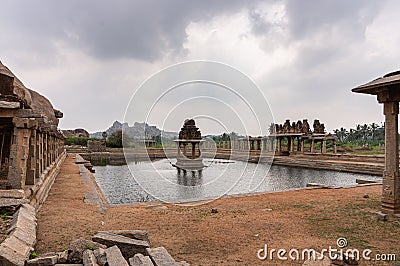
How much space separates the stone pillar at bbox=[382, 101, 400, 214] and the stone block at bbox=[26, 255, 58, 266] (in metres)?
7.43

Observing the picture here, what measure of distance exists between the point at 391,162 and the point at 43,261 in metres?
7.84

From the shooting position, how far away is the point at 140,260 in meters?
4.23

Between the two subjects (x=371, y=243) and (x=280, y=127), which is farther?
(x=280, y=127)

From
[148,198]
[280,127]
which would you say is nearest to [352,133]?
[280,127]

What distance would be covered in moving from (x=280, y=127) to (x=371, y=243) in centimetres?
3848

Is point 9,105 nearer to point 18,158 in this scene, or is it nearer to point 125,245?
point 18,158

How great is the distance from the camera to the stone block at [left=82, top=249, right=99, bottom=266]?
3850 millimetres

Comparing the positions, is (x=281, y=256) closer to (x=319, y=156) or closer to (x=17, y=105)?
(x=17, y=105)

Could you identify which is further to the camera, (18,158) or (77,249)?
(18,158)

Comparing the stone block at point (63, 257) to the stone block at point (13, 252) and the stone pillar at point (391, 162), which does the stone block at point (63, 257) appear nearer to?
the stone block at point (13, 252)

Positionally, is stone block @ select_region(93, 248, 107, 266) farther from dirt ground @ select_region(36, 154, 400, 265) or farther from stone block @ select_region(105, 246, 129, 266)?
dirt ground @ select_region(36, 154, 400, 265)

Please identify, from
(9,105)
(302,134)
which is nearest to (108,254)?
(9,105)

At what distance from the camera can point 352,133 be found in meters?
61.8

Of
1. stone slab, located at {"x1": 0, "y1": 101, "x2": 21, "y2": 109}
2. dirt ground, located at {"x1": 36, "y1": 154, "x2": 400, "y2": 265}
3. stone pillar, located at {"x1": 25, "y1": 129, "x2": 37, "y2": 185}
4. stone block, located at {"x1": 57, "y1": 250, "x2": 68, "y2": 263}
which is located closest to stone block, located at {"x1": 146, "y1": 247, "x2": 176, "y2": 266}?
dirt ground, located at {"x1": 36, "y1": 154, "x2": 400, "y2": 265}
